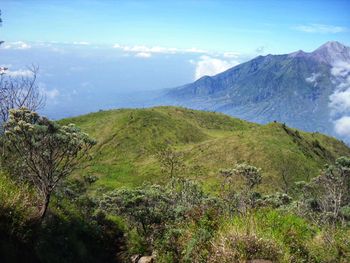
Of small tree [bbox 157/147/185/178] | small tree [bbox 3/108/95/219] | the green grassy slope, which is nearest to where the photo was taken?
small tree [bbox 3/108/95/219]

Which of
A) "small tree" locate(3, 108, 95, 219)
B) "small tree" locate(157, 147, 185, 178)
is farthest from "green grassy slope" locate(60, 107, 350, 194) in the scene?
"small tree" locate(3, 108, 95, 219)

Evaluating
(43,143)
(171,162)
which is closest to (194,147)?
(171,162)

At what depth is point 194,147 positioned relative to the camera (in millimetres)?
114625

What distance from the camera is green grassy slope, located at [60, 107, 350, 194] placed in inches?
3831

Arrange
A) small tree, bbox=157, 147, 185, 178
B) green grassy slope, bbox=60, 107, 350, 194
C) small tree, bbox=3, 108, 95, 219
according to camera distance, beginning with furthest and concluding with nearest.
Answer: small tree, bbox=157, 147, 185, 178 → green grassy slope, bbox=60, 107, 350, 194 → small tree, bbox=3, 108, 95, 219

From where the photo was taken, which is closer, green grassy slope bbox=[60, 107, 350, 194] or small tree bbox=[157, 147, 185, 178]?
green grassy slope bbox=[60, 107, 350, 194]

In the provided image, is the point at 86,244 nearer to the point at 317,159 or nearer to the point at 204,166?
the point at 204,166

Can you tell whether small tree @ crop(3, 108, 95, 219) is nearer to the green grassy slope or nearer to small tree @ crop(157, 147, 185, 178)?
the green grassy slope

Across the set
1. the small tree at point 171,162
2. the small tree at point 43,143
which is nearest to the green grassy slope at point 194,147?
the small tree at point 171,162

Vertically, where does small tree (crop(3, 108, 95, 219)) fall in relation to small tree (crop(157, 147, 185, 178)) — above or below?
above

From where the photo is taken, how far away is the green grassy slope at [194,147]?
97.3 metres

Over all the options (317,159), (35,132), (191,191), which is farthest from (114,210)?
(317,159)

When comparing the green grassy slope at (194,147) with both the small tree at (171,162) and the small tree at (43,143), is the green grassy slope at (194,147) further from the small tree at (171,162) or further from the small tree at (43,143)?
the small tree at (43,143)

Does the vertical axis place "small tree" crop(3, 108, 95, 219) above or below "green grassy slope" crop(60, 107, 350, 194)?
above
